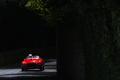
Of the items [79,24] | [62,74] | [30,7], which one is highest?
[30,7]

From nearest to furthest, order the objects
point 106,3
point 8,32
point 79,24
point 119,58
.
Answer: point 106,3
point 119,58
point 79,24
point 8,32

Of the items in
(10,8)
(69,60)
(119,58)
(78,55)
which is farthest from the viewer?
(10,8)

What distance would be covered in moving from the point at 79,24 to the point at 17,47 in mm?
50388

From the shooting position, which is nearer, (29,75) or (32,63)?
(29,75)

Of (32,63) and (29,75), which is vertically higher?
(32,63)

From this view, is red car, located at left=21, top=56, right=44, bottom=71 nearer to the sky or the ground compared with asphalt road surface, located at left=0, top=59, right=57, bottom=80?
nearer to the sky

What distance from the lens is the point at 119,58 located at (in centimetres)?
1003

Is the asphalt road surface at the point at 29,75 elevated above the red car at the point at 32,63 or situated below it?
below

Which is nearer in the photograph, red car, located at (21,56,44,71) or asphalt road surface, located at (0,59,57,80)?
asphalt road surface, located at (0,59,57,80)

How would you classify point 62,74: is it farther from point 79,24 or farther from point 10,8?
point 10,8

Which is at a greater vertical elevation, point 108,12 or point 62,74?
point 108,12

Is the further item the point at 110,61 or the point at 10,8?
the point at 10,8

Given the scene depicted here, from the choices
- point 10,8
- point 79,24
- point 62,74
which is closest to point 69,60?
point 62,74

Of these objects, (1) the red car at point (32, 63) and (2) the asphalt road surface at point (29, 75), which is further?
(1) the red car at point (32, 63)
